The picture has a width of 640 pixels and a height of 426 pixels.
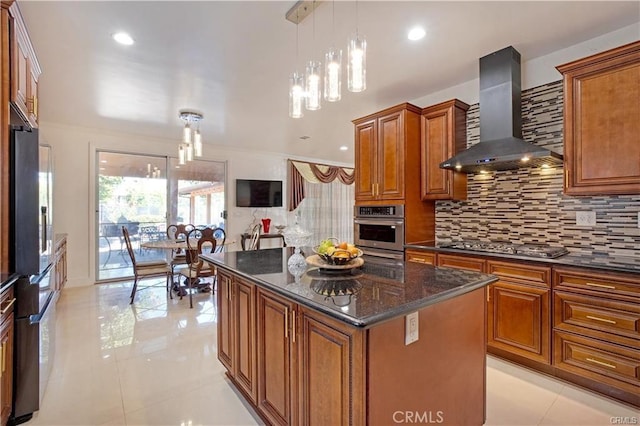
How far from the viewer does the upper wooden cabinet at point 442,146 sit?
3.15m

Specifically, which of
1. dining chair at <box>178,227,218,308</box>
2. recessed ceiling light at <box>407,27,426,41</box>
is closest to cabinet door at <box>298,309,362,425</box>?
recessed ceiling light at <box>407,27,426,41</box>

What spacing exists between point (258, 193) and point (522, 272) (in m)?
5.21

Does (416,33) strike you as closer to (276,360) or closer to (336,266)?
(336,266)

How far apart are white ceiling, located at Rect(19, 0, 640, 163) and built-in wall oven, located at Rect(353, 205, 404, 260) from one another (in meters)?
1.37

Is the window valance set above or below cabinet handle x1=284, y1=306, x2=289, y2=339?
above

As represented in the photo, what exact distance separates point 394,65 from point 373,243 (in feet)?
6.08

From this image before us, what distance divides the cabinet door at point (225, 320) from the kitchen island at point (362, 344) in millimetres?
138

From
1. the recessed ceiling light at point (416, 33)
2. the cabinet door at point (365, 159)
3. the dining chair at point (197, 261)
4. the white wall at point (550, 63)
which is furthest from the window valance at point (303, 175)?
the recessed ceiling light at point (416, 33)

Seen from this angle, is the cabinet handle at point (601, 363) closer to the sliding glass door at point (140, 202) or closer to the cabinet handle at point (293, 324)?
the cabinet handle at point (293, 324)

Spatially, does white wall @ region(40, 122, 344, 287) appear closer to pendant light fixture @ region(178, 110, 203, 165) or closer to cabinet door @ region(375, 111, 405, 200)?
pendant light fixture @ region(178, 110, 203, 165)

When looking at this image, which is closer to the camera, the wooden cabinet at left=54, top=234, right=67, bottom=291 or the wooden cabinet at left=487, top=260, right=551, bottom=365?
the wooden cabinet at left=487, top=260, right=551, bottom=365

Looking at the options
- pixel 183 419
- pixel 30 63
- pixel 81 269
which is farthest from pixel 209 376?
pixel 81 269

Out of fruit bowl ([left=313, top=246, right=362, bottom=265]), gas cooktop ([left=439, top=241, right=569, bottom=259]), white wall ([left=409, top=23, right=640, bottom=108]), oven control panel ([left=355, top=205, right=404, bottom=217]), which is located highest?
white wall ([left=409, top=23, right=640, bottom=108])

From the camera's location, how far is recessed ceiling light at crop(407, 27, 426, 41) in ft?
7.63
